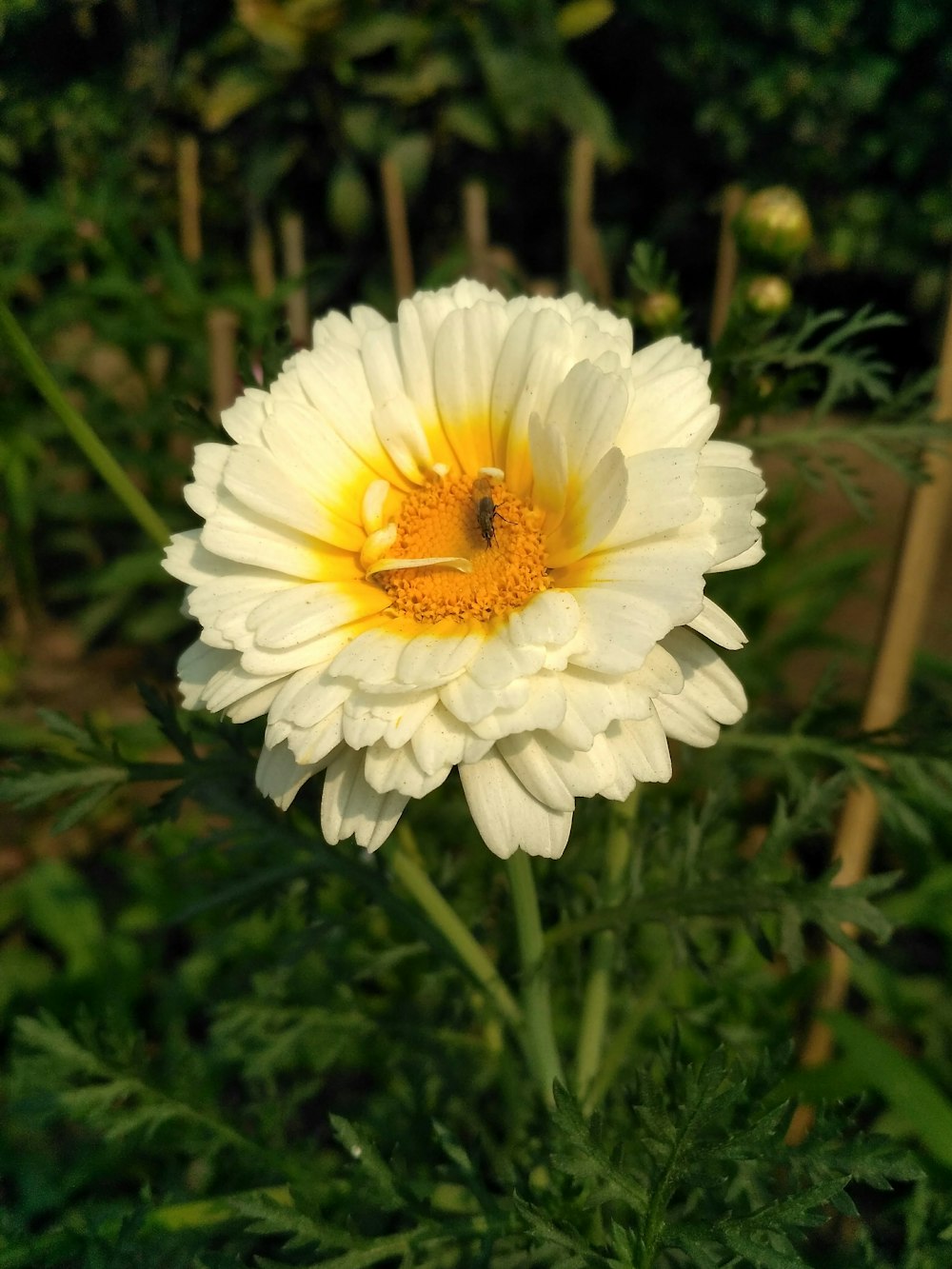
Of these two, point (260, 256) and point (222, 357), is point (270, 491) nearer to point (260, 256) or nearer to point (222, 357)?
point (222, 357)

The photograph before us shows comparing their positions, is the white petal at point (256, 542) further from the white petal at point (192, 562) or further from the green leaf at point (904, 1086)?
the green leaf at point (904, 1086)

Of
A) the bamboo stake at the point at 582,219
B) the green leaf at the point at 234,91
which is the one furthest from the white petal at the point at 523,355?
the green leaf at the point at 234,91

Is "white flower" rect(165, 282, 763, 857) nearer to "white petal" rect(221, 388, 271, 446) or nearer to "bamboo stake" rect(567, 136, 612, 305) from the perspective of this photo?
"white petal" rect(221, 388, 271, 446)

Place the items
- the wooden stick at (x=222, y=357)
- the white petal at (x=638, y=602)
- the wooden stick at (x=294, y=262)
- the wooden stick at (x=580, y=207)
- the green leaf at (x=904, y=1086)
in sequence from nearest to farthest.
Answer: the white petal at (x=638, y=602)
the green leaf at (x=904, y=1086)
the wooden stick at (x=222, y=357)
the wooden stick at (x=580, y=207)
the wooden stick at (x=294, y=262)

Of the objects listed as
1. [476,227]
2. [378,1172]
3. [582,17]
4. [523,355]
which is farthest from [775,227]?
[582,17]

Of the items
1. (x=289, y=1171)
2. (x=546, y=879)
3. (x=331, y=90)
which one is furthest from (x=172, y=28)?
(x=289, y=1171)

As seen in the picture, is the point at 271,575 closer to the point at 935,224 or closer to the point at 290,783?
the point at 290,783

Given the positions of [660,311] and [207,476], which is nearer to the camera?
[207,476]
